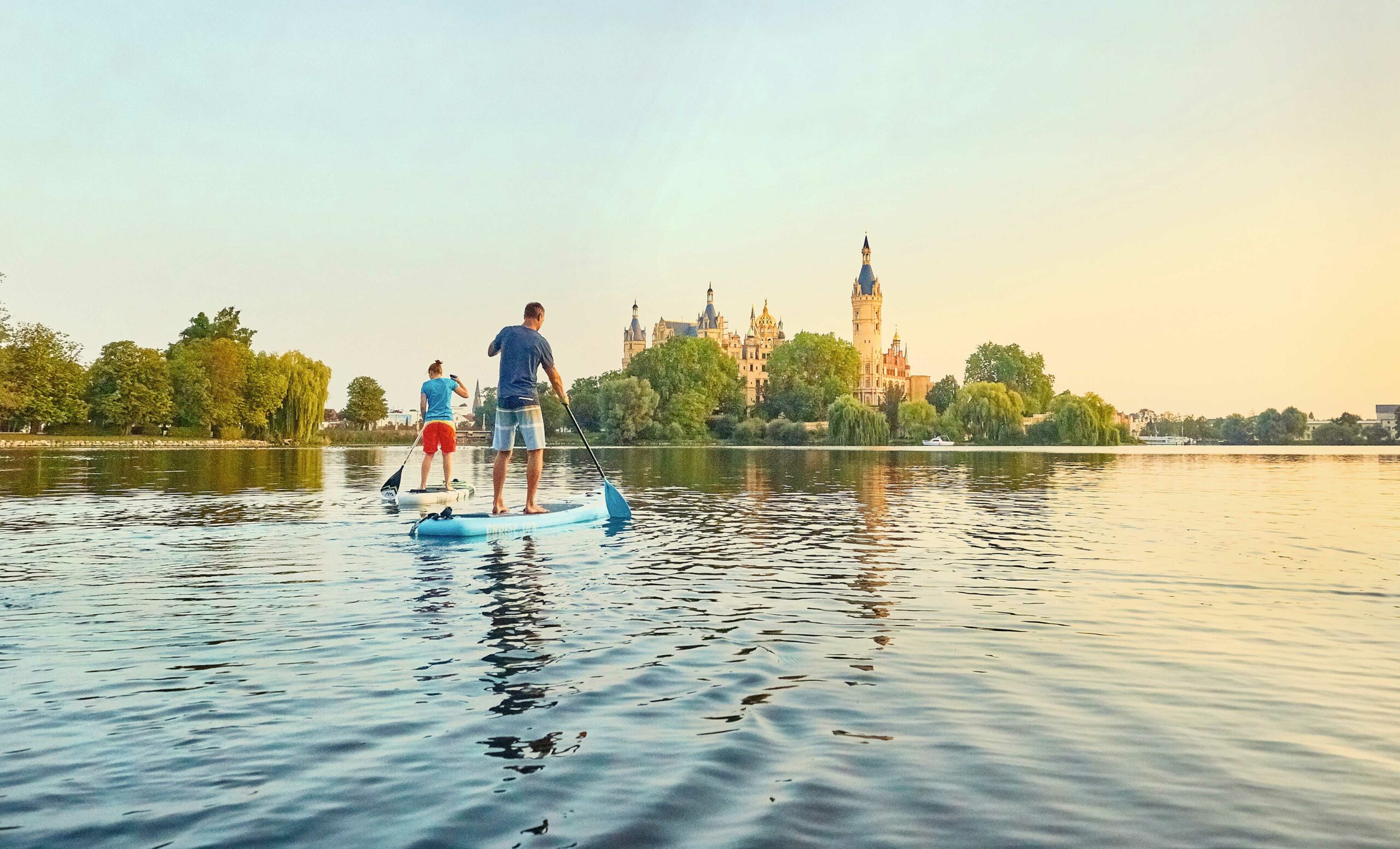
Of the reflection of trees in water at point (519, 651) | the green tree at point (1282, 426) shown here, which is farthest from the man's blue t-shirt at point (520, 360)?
the green tree at point (1282, 426)

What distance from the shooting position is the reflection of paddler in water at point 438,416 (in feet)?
62.2

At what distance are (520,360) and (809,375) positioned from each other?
13635cm

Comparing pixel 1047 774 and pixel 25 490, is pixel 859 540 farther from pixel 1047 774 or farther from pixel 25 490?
pixel 25 490

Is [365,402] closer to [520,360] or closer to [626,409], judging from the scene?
[626,409]

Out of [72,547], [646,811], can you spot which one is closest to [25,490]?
[72,547]

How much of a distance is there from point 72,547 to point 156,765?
387 inches

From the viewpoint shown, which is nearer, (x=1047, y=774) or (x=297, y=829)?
(x=297, y=829)

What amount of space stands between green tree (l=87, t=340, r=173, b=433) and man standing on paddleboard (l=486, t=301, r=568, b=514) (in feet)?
Result: 296

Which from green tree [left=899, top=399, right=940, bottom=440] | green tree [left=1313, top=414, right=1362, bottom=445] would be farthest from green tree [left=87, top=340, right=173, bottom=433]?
green tree [left=1313, top=414, right=1362, bottom=445]

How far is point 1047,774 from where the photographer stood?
4.76m

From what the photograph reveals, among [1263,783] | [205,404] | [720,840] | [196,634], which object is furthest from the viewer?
[205,404]

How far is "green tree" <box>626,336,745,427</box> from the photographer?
122938 millimetres

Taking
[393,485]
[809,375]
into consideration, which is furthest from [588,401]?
[393,485]

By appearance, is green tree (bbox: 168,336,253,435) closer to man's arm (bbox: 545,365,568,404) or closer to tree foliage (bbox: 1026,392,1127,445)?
tree foliage (bbox: 1026,392,1127,445)
